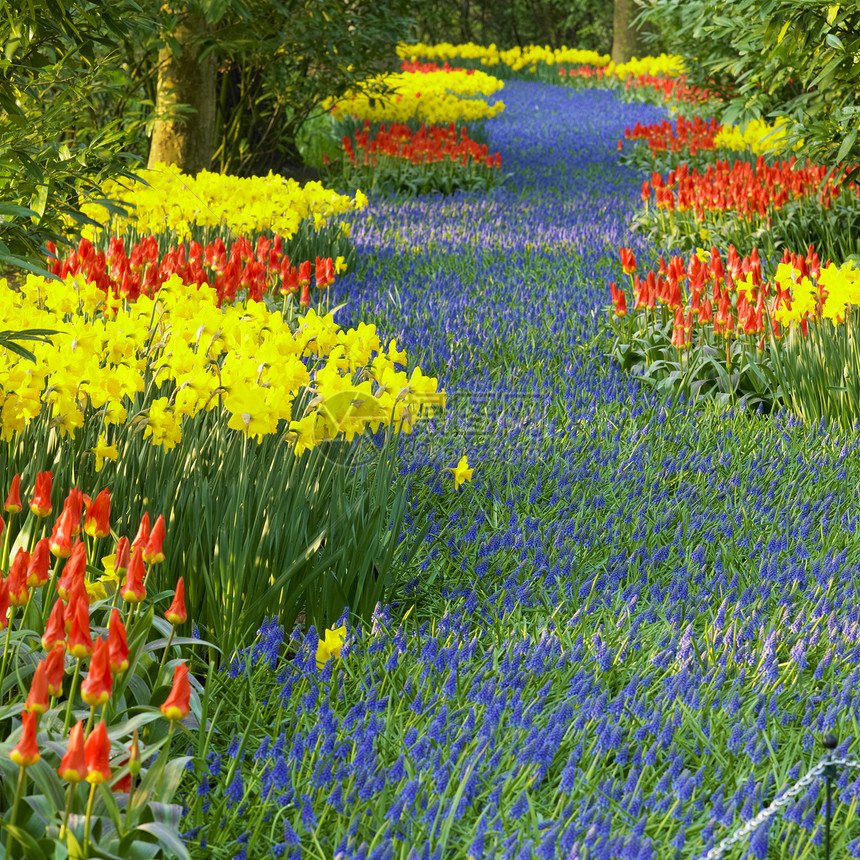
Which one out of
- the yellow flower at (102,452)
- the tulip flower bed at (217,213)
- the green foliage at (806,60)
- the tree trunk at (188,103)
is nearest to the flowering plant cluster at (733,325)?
the green foliage at (806,60)

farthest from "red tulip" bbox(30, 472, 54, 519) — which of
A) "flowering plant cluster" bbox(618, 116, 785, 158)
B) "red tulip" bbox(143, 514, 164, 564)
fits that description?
"flowering plant cluster" bbox(618, 116, 785, 158)

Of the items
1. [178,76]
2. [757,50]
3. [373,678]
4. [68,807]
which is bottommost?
[373,678]

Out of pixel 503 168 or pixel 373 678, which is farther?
pixel 503 168

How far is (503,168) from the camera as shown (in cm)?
1105

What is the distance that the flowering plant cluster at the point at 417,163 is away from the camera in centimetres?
984

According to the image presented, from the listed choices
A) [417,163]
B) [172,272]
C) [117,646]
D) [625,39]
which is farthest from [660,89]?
[117,646]

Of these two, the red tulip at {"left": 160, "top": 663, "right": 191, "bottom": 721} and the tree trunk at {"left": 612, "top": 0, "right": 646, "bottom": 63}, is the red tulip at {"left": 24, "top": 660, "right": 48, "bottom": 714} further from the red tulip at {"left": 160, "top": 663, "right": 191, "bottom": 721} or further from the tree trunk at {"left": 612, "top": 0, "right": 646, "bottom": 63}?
the tree trunk at {"left": 612, "top": 0, "right": 646, "bottom": 63}

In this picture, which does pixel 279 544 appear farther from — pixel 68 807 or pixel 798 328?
pixel 798 328

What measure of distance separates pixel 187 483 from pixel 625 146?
1124 cm

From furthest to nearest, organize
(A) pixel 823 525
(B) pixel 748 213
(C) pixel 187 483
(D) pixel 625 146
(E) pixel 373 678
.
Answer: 1. (D) pixel 625 146
2. (B) pixel 748 213
3. (A) pixel 823 525
4. (C) pixel 187 483
5. (E) pixel 373 678

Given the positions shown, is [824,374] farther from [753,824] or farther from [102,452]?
[102,452]

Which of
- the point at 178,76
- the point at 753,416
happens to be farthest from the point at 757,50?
the point at 178,76

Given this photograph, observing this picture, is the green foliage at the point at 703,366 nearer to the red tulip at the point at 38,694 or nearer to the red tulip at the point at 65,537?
the red tulip at the point at 65,537

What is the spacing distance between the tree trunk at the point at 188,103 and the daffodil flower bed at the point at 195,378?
436 centimetres
